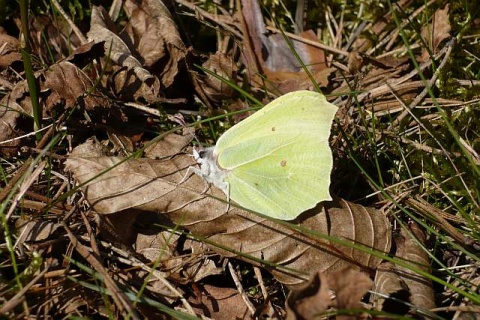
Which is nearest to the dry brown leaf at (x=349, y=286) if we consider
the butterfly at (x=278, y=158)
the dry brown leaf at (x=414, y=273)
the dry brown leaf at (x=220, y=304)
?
the dry brown leaf at (x=414, y=273)

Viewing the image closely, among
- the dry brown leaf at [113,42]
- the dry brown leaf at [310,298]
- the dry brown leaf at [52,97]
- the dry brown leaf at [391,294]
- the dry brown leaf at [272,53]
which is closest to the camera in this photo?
the dry brown leaf at [310,298]

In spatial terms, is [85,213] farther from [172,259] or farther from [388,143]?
[388,143]

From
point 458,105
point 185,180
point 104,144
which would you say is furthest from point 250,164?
point 458,105

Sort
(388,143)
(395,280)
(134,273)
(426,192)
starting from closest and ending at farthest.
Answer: (395,280) < (134,273) < (426,192) < (388,143)

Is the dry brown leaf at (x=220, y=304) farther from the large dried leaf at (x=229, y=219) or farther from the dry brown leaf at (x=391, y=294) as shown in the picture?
the dry brown leaf at (x=391, y=294)

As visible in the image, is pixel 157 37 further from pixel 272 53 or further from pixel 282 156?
pixel 282 156
